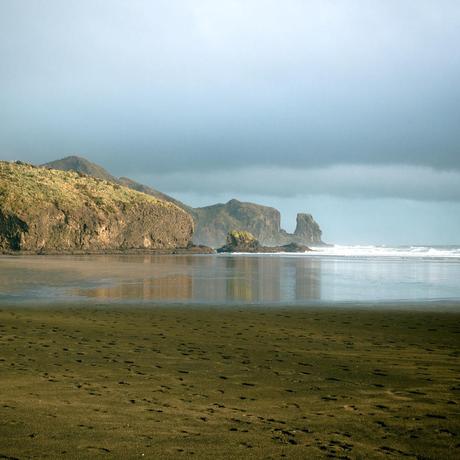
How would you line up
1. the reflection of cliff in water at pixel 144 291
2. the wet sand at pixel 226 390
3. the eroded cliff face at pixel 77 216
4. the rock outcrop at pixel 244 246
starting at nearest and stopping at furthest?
the wet sand at pixel 226 390 → the reflection of cliff in water at pixel 144 291 → the eroded cliff face at pixel 77 216 → the rock outcrop at pixel 244 246

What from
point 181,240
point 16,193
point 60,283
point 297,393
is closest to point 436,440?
point 297,393

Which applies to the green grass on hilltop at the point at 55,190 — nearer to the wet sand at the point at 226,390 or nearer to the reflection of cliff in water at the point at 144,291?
the reflection of cliff in water at the point at 144,291

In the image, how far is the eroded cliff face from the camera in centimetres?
11931

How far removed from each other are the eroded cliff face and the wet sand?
352 ft

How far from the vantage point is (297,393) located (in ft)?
33.4

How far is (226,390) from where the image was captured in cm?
1031

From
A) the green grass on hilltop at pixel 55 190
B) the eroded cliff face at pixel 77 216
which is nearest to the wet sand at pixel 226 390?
the eroded cliff face at pixel 77 216

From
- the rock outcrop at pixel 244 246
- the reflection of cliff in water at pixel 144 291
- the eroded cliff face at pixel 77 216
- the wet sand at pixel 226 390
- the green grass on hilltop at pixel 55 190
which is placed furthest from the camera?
the rock outcrop at pixel 244 246

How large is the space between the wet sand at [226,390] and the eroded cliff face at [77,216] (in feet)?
352

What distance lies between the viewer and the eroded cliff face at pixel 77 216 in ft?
391

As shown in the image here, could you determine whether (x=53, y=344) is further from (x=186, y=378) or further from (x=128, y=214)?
(x=128, y=214)

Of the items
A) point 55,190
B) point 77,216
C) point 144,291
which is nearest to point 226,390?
point 144,291

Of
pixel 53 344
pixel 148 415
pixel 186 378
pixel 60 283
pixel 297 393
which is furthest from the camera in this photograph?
pixel 60 283

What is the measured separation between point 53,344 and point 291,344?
21.9 ft
